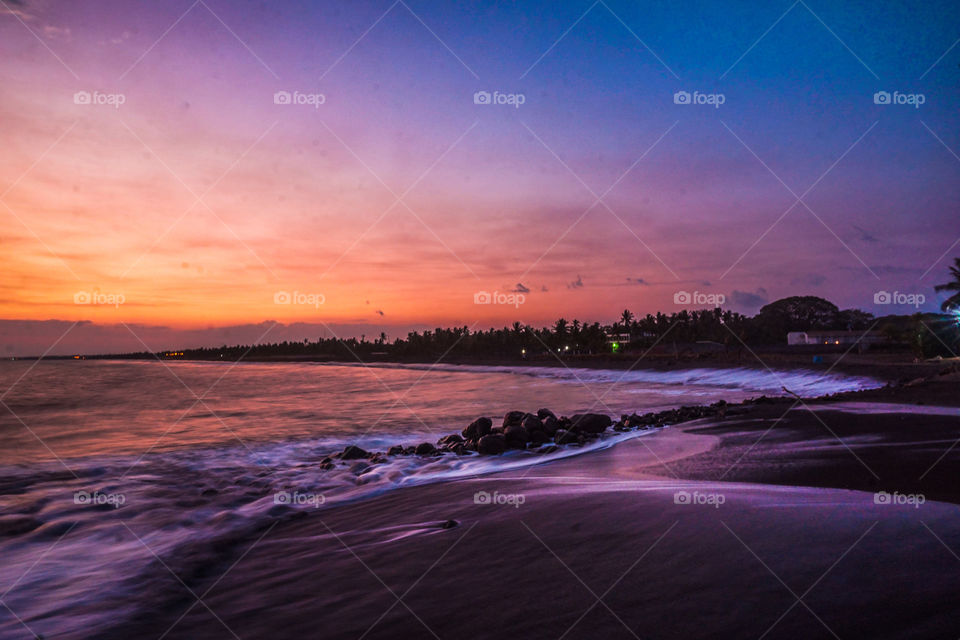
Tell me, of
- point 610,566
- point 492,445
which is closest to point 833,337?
point 492,445

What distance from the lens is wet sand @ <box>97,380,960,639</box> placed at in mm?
3543

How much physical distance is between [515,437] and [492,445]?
91cm

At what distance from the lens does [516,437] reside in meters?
13.3

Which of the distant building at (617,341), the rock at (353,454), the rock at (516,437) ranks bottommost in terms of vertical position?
the rock at (353,454)

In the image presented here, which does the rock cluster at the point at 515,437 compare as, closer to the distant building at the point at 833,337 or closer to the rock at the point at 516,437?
the rock at the point at 516,437

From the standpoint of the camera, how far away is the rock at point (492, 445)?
41.2ft


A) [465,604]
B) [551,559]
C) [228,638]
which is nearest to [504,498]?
[551,559]

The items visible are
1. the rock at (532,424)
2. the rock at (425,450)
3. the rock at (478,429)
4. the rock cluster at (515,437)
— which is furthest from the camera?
the rock at (478,429)

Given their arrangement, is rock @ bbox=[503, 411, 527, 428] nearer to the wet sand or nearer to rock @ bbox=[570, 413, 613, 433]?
rock @ bbox=[570, 413, 613, 433]

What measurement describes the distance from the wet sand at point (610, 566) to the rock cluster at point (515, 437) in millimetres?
4823

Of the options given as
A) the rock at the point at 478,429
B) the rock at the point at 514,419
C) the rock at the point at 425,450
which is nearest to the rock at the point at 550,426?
the rock at the point at 514,419

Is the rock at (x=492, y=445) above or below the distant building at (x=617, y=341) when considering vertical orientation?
below

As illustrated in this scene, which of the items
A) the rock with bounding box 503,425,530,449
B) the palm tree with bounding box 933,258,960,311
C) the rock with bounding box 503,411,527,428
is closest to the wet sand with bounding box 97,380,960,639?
the rock with bounding box 503,425,530,449

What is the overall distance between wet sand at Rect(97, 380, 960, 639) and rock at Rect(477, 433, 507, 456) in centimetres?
449
